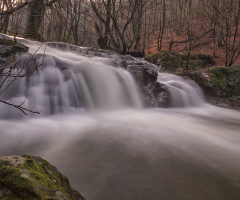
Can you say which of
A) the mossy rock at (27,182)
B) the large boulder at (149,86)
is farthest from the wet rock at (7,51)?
the mossy rock at (27,182)

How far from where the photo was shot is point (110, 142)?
324 cm

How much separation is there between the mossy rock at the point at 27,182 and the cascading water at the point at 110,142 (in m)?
0.60

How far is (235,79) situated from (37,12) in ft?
38.8

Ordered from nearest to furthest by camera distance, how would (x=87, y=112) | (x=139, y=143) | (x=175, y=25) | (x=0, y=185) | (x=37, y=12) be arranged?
(x=0, y=185) → (x=139, y=143) → (x=87, y=112) → (x=37, y=12) → (x=175, y=25)

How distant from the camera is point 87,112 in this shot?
17.7ft

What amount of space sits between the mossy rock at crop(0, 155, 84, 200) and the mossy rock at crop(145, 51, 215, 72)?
10.7 meters

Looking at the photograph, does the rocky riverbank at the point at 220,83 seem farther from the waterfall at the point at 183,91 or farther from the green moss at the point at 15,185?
the green moss at the point at 15,185

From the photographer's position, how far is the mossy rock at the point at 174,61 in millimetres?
11297

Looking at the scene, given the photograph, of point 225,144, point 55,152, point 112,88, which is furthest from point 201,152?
point 112,88

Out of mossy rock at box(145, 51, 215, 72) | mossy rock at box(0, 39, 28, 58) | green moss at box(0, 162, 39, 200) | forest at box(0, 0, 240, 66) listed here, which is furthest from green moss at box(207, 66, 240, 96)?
green moss at box(0, 162, 39, 200)

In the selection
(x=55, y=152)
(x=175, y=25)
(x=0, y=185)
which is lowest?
(x=55, y=152)

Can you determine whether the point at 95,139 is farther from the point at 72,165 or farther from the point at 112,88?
the point at 112,88

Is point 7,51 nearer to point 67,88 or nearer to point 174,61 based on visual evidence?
point 67,88

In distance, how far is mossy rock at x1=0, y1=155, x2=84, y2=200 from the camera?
103cm
